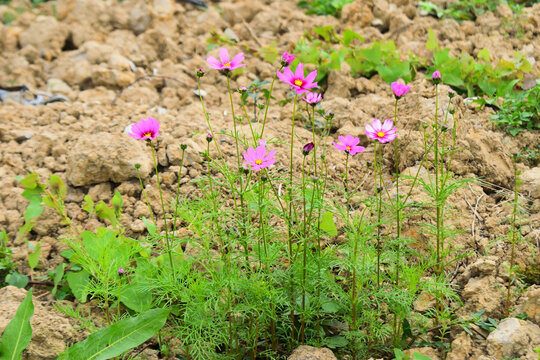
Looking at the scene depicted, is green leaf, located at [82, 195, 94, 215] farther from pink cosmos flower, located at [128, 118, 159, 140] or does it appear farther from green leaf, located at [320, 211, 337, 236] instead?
green leaf, located at [320, 211, 337, 236]

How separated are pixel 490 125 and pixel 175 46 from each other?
258 centimetres

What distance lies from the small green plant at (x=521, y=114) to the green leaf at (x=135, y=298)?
6.79 ft

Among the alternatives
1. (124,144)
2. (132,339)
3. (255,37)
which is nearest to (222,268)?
(132,339)

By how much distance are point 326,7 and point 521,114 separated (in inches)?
89.1

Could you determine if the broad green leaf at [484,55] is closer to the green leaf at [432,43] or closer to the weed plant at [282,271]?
the green leaf at [432,43]

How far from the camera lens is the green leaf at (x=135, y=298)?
7.04ft

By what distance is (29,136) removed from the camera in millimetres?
3309

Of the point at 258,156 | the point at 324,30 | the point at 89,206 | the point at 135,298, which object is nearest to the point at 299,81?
the point at 258,156

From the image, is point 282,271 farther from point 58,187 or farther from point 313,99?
point 58,187

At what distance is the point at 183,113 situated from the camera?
11.3ft

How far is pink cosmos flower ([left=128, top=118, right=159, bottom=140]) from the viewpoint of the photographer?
6.05ft

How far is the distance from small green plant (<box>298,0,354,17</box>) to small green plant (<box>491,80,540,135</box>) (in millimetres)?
2019

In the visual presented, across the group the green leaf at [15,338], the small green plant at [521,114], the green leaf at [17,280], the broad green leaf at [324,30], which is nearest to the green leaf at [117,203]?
the green leaf at [17,280]

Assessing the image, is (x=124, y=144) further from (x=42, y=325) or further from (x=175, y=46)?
(x=175, y=46)
